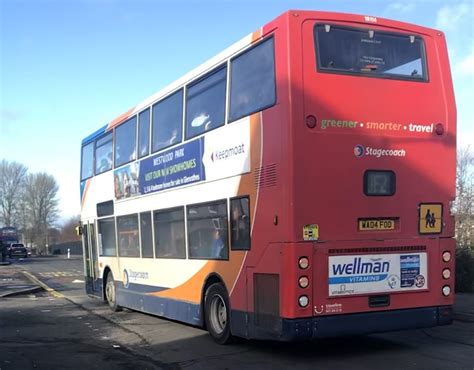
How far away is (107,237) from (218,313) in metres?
6.32

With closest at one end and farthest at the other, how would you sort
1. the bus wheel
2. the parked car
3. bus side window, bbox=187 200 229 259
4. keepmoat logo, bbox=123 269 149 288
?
bus side window, bbox=187 200 229 259, keepmoat logo, bbox=123 269 149 288, the bus wheel, the parked car

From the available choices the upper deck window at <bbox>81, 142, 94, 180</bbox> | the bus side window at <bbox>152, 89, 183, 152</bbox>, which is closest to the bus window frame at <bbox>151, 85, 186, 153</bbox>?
the bus side window at <bbox>152, 89, 183, 152</bbox>

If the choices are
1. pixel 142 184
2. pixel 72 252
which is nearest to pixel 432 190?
pixel 142 184

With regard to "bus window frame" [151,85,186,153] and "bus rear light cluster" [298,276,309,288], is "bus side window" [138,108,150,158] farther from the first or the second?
"bus rear light cluster" [298,276,309,288]

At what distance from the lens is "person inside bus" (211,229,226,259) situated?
8.94 meters

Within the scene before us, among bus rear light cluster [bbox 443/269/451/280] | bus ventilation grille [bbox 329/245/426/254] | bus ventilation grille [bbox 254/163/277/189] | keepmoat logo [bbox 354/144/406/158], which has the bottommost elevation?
bus rear light cluster [bbox 443/269/451/280]

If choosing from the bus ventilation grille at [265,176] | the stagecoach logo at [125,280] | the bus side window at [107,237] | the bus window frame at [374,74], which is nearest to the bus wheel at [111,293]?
the bus side window at [107,237]

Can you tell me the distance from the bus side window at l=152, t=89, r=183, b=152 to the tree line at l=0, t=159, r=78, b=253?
86013 millimetres

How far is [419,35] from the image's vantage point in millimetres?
8359

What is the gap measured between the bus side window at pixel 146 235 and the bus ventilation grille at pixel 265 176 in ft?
14.4

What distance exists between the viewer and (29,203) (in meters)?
93.4

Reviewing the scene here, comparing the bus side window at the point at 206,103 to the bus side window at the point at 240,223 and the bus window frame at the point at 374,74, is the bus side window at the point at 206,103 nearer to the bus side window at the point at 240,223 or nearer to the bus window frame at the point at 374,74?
the bus side window at the point at 240,223

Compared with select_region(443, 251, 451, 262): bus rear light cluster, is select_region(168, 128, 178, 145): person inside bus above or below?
above

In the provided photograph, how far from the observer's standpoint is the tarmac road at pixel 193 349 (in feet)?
25.2
